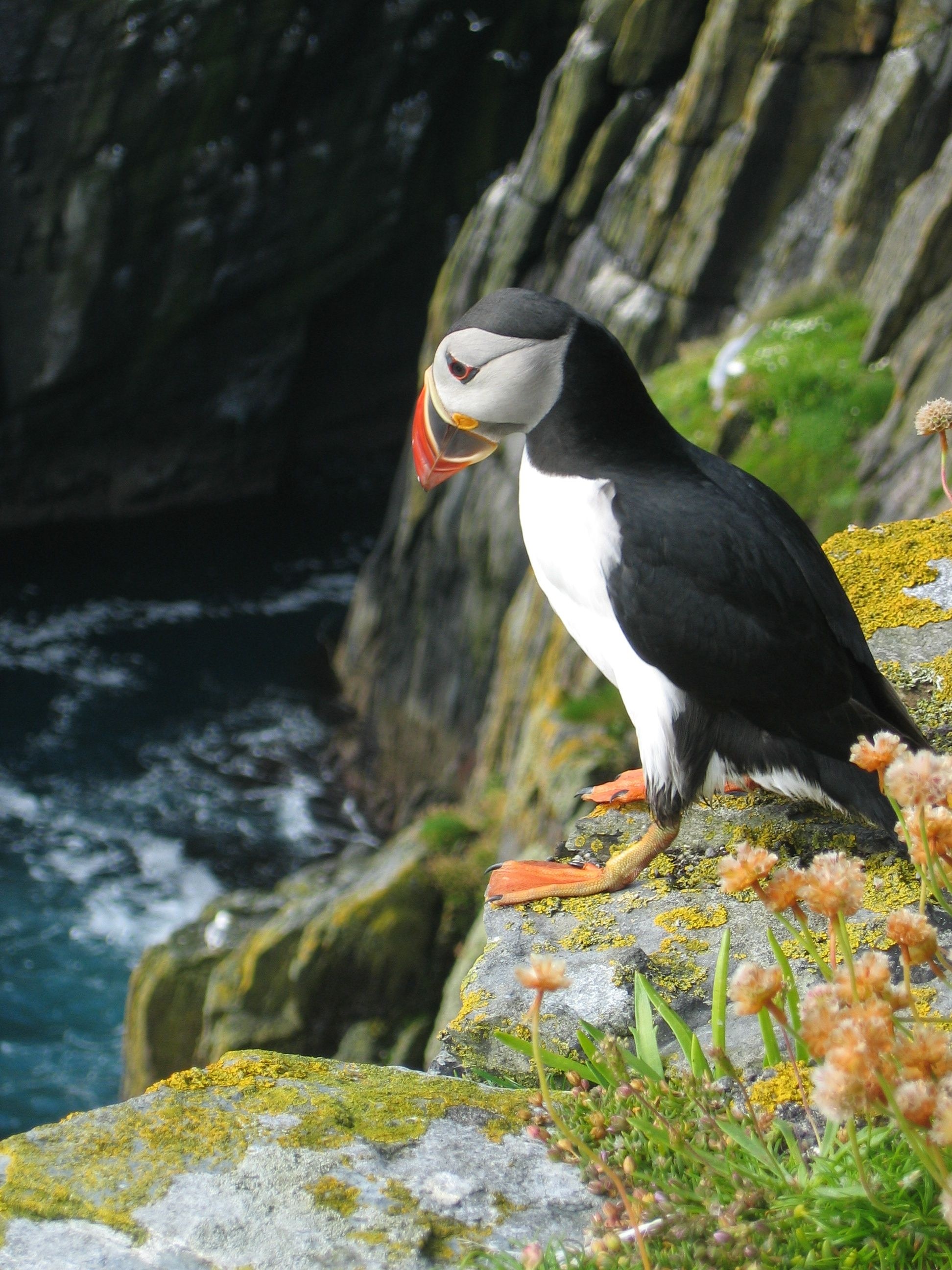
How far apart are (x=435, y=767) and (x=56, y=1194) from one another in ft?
43.5

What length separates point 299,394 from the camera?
2444 centimetres

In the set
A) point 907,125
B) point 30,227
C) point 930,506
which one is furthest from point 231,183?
point 930,506

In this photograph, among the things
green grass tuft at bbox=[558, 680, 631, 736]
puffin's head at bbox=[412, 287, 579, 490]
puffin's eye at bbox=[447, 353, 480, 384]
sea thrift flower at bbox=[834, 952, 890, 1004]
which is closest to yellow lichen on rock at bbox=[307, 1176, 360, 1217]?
sea thrift flower at bbox=[834, 952, 890, 1004]

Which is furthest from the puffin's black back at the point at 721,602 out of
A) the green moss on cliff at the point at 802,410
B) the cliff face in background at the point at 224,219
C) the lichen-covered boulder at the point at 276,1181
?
the cliff face in background at the point at 224,219

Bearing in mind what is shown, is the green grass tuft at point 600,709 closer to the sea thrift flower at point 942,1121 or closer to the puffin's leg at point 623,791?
the puffin's leg at point 623,791

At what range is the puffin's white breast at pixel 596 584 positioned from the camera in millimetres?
2746

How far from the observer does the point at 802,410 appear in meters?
9.14

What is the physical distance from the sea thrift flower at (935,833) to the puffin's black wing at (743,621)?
1.00 meters

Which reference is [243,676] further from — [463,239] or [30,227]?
[30,227]

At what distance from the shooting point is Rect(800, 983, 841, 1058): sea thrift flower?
129 cm

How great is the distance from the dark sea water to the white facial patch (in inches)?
387

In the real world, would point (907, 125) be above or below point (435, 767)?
above

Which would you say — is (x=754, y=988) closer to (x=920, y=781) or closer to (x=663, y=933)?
(x=920, y=781)

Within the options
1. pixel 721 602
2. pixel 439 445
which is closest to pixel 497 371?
pixel 439 445
